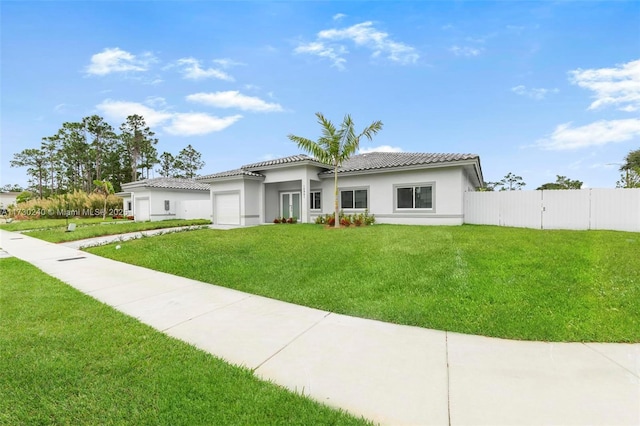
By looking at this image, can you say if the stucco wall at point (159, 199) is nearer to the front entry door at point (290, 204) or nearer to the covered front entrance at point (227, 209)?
the covered front entrance at point (227, 209)

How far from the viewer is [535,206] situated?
44.2 ft

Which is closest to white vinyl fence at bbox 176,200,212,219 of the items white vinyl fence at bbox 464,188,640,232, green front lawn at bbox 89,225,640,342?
green front lawn at bbox 89,225,640,342

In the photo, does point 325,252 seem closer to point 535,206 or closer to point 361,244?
point 361,244

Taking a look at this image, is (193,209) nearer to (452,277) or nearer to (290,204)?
(290,204)

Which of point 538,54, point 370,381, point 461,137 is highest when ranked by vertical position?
point 538,54

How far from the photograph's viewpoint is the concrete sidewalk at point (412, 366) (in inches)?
93.6

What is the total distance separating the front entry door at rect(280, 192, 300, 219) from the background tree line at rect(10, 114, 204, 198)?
34930 millimetres

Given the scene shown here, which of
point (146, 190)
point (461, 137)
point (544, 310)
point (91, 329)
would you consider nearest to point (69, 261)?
point (91, 329)

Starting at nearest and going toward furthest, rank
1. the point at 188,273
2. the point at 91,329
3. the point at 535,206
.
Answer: the point at 91,329 → the point at 188,273 → the point at 535,206

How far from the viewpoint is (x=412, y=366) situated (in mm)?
3062

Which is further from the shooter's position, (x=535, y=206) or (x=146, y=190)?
(x=146, y=190)

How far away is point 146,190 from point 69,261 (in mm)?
18502

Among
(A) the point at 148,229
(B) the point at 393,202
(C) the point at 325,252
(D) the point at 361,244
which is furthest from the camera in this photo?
(A) the point at 148,229

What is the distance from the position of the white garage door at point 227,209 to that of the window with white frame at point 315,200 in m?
4.79
